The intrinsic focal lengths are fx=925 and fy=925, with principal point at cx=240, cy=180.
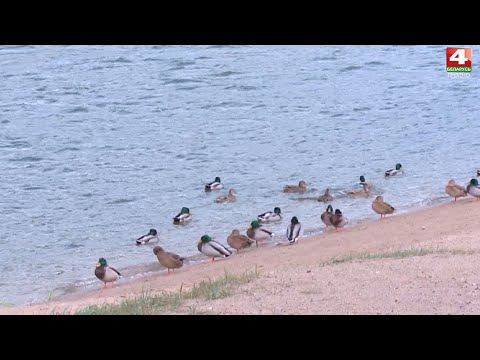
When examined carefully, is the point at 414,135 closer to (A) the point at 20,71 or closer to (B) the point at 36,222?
(B) the point at 36,222

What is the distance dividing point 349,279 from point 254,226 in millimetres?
4937

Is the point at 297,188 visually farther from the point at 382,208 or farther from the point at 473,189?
the point at 473,189

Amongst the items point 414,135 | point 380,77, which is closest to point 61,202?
point 414,135

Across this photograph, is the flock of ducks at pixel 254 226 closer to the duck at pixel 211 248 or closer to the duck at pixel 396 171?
the duck at pixel 211 248

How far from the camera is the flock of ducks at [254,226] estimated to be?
12492 millimetres

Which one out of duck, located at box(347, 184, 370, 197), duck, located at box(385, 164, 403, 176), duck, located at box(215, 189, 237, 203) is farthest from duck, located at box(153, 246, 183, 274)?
duck, located at box(385, 164, 403, 176)

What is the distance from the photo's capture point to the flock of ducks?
41.0 feet

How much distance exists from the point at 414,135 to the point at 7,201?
9.34m

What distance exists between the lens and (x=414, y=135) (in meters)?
20.8

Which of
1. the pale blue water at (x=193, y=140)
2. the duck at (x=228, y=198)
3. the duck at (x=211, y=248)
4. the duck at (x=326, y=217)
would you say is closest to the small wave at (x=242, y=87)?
the pale blue water at (x=193, y=140)

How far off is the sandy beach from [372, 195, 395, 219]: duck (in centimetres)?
111

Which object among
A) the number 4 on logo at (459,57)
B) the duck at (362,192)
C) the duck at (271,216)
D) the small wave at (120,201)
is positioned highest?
the number 4 on logo at (459,57)

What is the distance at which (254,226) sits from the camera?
13695mm

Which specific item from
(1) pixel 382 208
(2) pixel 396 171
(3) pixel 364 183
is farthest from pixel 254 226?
(2) pixel 396 171
